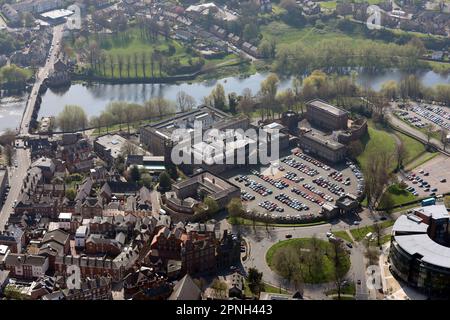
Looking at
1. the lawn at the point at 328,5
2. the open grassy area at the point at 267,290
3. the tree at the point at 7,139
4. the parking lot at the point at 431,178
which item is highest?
the open grassy area at the point at 267,290

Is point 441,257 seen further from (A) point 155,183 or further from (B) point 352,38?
(B) point 352,38

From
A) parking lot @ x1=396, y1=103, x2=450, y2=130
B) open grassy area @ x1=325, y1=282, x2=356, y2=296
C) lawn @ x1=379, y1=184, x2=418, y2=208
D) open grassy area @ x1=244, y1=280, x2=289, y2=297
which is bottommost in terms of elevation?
parking lot @ x1=396, y1=103, x2=450, y2=130

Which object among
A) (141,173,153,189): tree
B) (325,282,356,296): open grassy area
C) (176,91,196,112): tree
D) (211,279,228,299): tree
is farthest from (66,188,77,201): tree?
(176,91,196,112): tree

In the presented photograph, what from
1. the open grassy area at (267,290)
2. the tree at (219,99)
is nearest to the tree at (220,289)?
the open grassy area at (267,290)

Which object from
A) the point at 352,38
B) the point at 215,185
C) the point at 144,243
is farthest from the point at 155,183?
the point at 352,38

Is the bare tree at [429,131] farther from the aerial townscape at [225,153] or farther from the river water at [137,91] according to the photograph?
the river water at [137,91]

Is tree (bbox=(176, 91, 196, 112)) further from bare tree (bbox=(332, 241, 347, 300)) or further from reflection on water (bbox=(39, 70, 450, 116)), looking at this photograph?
bare tree (bbox=(332, 241, 347, 300))
